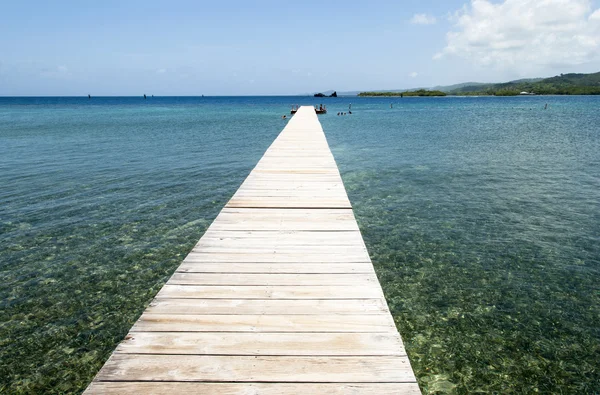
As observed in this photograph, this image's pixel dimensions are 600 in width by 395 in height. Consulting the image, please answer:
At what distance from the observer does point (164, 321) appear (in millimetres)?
3406

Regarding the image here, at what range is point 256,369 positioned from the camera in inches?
110

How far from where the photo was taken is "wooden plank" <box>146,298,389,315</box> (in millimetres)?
3588

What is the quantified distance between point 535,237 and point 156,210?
31.9 ft

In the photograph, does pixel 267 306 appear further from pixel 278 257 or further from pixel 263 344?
pixel 278 257

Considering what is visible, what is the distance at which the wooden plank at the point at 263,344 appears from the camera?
9.84ft

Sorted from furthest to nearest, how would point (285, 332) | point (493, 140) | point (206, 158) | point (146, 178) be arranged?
point (493, 140), point (206, 158), point (146, 178), point (285, 332)

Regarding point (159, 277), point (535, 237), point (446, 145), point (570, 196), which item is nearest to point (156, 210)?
point (159, 277)

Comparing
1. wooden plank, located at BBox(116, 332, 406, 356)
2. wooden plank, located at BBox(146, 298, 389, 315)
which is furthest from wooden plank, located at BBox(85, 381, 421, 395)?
wooden plank, located at BBox(146, 298, 389, 315)

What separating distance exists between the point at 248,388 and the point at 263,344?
0.50 m

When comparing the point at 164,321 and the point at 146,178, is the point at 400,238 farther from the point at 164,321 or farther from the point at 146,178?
the point at 146,178

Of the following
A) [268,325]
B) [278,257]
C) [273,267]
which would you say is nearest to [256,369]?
[268,325]

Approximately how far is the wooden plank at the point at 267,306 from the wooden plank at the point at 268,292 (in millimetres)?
77

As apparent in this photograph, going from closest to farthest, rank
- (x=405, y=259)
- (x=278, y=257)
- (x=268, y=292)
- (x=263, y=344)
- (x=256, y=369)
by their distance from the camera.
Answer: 1. (x=256, y=369)
2. (x=263, y=344)
3. (x=268, y=292)
4. (x=278, y=257)
5. (x=405, y=259)

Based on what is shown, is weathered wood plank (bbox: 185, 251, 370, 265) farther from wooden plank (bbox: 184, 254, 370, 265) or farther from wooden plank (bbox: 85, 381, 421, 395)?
wooden plank (bbox: 85, 381, 421, 395)
